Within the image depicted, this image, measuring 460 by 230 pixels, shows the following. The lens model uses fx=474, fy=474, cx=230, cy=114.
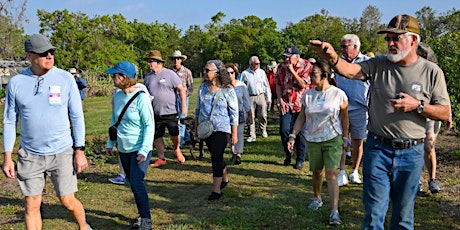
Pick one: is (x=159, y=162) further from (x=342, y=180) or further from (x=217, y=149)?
(x=342, y=180)

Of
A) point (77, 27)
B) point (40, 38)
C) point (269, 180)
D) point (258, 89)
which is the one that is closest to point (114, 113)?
point (40, 38)

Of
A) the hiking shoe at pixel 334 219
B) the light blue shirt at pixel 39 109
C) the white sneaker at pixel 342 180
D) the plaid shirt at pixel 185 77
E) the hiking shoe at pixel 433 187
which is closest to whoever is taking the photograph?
the light blue shirt at pixel 39 109

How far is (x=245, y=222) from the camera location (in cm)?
518

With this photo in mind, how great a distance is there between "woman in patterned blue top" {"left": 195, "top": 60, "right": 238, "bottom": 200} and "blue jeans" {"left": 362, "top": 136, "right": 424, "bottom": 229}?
2586mm

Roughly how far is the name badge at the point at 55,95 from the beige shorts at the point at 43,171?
0.46m

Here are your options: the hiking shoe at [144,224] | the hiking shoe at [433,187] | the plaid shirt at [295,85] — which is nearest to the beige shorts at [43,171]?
the hiking shoe at [144,224]

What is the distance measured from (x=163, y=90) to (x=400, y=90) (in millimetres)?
4794

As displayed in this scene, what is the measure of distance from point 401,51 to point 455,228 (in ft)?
8.17

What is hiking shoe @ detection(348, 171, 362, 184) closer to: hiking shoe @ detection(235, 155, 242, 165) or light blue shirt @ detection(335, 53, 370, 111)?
light blue shirt @ detection(335, 53, 370, 111)

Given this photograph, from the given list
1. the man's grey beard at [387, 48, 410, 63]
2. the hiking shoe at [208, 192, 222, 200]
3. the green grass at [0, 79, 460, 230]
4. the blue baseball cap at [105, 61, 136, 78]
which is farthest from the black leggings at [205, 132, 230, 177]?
the man's grey beard at [387, 48, 410, 63]

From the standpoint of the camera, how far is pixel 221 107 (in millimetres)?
6078

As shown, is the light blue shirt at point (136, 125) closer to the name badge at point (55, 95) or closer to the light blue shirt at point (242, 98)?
the name badge at point (55, 95)

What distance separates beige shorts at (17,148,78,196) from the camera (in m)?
4.10

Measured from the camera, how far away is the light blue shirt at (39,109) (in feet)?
13.2
